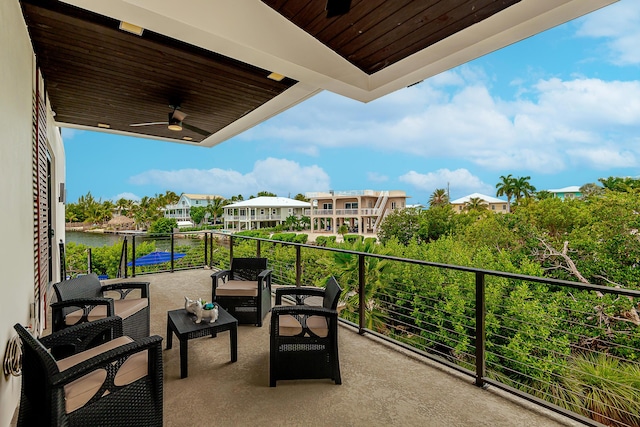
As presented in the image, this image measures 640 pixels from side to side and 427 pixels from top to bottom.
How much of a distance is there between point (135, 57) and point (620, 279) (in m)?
11.8

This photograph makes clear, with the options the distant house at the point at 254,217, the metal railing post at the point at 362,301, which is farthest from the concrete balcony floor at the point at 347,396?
the distant house at the point at 254,217

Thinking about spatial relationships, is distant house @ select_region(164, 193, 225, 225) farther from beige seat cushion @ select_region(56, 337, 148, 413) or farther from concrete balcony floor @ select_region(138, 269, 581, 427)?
beige seat cushion @ select_region(56, 337, 148, 413)

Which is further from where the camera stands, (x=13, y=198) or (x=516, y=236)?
(x=516, y=236)

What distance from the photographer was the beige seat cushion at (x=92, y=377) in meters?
1.61

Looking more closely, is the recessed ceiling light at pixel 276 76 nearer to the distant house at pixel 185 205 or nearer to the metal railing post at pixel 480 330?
the metal railing post at pixel 480 330

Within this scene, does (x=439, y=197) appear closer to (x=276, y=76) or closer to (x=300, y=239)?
(x=300, y=239)

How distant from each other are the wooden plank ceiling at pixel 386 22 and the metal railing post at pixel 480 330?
79.6 inches

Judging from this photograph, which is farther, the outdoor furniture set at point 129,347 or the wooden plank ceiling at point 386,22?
the wooden plank ceiling at point 386,22

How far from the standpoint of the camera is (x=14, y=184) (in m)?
2.14

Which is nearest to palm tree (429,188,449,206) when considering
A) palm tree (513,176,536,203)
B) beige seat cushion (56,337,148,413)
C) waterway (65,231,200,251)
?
palm tree (513,176,536,203)

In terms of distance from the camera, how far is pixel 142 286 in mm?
3488

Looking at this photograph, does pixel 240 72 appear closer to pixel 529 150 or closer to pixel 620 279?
pixel 620 279

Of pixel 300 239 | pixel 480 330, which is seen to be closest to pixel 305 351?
pixel 480 330

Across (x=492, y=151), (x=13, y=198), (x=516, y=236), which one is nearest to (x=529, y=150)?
(x=492, y=151)
